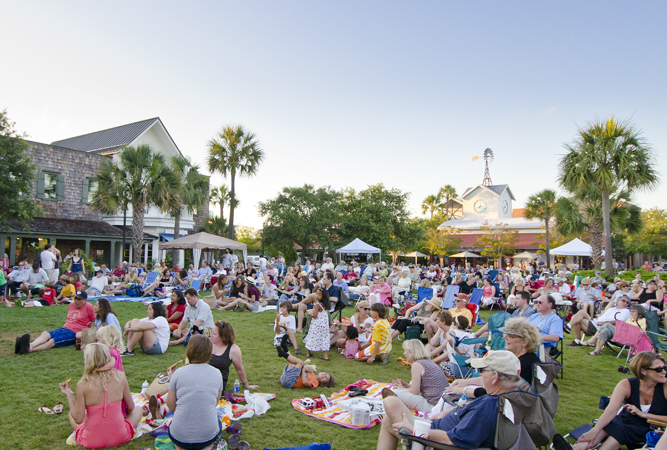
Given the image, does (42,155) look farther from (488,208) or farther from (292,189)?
(488,208)

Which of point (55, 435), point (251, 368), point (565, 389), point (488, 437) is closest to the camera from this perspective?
point (488, 437)

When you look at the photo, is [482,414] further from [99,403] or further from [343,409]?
[99,403]

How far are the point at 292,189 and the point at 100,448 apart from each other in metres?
29.0

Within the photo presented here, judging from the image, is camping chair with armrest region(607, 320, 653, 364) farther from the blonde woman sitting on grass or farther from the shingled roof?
the shingled roof

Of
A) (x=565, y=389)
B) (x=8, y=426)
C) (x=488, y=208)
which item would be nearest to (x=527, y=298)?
(x=565, y=389)

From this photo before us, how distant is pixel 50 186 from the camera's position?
2314 cm

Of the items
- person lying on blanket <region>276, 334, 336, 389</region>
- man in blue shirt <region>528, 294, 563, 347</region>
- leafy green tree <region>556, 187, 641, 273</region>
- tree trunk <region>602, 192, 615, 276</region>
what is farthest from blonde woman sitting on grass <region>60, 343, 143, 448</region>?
leafy green tree <region>556, 187, 641, 273</region>

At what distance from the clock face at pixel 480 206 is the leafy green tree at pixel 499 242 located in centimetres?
1231

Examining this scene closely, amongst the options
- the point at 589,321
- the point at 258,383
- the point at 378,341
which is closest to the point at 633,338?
the point at 589,321

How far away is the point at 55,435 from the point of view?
3.90m

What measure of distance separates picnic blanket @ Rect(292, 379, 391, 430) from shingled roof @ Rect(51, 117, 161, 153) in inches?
1016

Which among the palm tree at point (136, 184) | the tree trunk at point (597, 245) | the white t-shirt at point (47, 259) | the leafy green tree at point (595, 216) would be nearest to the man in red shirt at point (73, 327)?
the white t-shirt at point (47, 259)

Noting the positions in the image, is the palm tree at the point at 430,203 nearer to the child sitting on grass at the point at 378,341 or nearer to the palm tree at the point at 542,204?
the palm tree at the point at 542,204

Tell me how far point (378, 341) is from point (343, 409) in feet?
7.25
